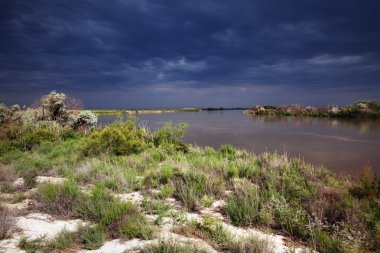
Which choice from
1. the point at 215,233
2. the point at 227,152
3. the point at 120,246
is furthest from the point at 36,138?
the point at 215,233

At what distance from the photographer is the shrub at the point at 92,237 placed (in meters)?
4.22

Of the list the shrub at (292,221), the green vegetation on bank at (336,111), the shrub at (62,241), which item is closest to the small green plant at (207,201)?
the shrub at (292,221)

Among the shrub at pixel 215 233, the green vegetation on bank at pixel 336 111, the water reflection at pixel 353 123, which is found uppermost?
the green vegetation on bank at pixel 336 111

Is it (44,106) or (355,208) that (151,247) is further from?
(44,106)

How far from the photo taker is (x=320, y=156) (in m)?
11.0

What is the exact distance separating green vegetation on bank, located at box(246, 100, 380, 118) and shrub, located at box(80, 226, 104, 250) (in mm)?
29620

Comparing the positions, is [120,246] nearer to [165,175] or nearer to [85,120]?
[165,175]

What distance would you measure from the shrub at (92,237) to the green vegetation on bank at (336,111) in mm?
29620

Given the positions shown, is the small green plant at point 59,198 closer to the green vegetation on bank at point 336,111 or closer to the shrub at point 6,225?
the shrub at point 6,225

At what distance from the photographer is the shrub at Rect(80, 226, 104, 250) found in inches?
166

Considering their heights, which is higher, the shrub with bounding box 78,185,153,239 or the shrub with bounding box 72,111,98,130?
the shrub with bounding box 72,111,98,130

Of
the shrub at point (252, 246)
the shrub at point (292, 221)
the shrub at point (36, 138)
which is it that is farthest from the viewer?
the shrub at point (36, 138)

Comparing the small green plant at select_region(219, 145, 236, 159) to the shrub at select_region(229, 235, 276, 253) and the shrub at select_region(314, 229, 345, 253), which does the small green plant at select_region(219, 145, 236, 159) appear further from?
the shrub at select_region(229, 235, 276, 253)

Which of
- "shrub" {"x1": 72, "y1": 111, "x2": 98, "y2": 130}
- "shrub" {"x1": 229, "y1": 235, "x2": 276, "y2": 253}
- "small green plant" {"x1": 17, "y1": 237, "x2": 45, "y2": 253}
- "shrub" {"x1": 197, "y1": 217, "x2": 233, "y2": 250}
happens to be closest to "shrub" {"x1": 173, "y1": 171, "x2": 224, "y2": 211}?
"shrub" {"x1": 197, "y1": 217, "x2": 233, "y2": 250}
